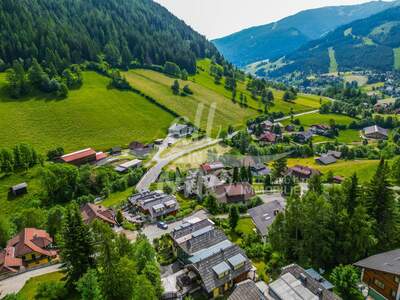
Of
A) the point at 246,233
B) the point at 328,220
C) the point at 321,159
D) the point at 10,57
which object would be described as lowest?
the point at 321,159

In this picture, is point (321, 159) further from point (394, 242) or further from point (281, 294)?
point (281, 294)

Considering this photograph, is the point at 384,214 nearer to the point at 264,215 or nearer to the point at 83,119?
the point at 264,215

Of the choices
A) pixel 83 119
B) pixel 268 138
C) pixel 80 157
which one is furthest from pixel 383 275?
pixel 83 119

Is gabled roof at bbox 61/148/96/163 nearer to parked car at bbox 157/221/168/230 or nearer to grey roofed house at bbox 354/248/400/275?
parked car at bbox 157/221/168/230

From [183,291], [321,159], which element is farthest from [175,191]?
[321,159]

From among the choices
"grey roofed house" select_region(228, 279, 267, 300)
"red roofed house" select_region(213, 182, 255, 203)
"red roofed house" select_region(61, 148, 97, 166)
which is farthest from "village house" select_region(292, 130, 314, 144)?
"grey roofed house" select_region(228, 279, 267, 300)

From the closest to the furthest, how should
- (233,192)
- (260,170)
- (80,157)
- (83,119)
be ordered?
(233,192)
(260,170)
(80,157)
(83,119)
